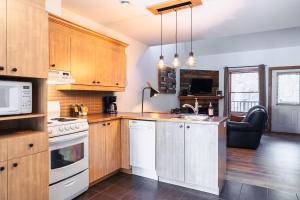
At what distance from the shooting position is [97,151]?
8.86 ft

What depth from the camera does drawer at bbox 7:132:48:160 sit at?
1690 mm

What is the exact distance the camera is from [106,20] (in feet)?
11.1

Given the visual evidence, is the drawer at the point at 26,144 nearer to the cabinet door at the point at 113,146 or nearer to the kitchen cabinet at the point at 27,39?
the kitchen cabinet at the point at 27,39

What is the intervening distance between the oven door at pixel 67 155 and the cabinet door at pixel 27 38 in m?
0.74

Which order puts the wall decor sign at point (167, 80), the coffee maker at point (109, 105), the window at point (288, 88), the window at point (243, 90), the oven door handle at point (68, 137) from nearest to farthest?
the oven door handle at point (68, 137) < the coffee maker at point (109, 105) < the wall decor sign at point (167, 80) < the window at point (288, 88) < the window at point (243, 90)

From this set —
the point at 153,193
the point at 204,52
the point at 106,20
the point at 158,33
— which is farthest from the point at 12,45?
the point at 204,52

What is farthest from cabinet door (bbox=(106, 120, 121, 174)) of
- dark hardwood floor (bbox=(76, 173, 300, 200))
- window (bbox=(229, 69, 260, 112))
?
window (bbox=(229, 69, 260, 112))

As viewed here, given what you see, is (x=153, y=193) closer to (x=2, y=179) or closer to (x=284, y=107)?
(x=2, y=179)

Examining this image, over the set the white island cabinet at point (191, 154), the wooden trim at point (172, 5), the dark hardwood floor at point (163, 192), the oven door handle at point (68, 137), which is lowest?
the dark hardwood floor at point (163, 192)

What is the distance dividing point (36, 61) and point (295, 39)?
6556 millimetres

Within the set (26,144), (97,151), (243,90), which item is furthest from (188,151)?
(243,90)

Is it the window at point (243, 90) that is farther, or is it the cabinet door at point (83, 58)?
the window at point (243, 90)

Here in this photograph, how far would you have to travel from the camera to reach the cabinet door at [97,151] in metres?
2.61

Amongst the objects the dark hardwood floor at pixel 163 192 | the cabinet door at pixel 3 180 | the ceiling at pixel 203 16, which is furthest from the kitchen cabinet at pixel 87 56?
the dark hardwood floor at pixel 163 192
